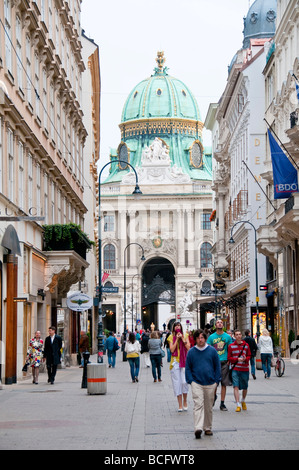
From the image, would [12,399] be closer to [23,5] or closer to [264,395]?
[264,395]

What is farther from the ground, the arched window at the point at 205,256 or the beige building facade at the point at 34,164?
the arched window at the point at 205,256

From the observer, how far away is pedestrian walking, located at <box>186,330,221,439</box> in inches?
554

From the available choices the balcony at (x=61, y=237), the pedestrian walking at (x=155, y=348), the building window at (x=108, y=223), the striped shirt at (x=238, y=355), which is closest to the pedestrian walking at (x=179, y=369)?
the striped shirt at (x=238, y=355)

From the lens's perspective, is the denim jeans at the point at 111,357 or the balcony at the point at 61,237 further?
the denim jeans at the point at 111,357

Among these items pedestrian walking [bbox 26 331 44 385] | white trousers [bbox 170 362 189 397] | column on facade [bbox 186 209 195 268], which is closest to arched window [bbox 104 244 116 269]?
column on facade [bbox 186 209 195 268]

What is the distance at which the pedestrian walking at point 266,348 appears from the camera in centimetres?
2845

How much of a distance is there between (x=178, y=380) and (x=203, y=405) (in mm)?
4674

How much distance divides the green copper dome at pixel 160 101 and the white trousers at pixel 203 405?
123m

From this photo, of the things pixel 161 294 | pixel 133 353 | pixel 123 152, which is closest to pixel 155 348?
pixel 133 353

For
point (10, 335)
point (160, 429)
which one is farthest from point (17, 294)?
point (160, 429)

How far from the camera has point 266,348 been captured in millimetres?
28953

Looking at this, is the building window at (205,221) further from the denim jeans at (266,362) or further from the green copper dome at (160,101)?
the denim jeans at (266,362)

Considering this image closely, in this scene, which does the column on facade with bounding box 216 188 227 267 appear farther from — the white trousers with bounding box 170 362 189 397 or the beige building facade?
the white trousers with bounding box 170 362 189 397

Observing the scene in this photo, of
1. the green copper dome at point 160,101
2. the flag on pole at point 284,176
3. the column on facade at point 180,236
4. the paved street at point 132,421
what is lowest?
the paved street at point 132,421
